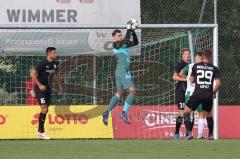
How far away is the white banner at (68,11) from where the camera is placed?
66.3ft

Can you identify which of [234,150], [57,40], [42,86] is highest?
[57,40]

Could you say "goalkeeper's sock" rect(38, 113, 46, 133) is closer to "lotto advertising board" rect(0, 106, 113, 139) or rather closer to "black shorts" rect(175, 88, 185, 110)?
"lotto advertising board" rect(0, 106, 113, 139)

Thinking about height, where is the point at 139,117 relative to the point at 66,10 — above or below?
below

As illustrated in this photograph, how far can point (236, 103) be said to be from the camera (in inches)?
834

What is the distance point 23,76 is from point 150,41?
2.97 metres

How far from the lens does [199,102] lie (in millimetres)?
14977

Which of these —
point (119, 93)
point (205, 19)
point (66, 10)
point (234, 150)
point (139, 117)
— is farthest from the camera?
point (205, 19)

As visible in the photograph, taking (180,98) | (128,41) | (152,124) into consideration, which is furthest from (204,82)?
(152,124)

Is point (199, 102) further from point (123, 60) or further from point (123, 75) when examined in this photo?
point (123, 60)

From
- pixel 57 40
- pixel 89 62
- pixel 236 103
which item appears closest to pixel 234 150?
pixel 89 62

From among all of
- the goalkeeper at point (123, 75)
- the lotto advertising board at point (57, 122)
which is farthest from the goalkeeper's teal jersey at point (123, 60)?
the lotto advertising board at point (57, 122)

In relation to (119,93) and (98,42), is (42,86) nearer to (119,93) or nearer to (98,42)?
(119,93)

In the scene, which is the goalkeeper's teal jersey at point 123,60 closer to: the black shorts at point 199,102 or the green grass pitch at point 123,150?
the black shorts at point 199,102

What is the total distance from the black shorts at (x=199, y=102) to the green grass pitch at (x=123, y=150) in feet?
4.85
